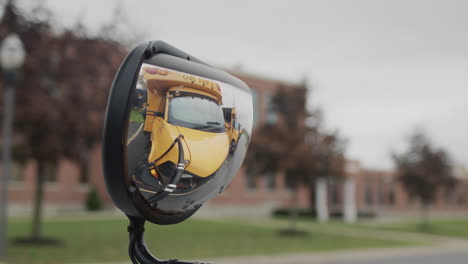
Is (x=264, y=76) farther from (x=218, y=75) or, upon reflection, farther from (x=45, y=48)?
(x=218, y=75)

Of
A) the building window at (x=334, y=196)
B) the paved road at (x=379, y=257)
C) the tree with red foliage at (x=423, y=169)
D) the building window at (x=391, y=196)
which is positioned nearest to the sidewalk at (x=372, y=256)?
the paved road at (x=379, y=257)

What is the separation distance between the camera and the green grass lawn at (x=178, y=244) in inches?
479

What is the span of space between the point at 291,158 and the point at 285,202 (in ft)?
85.0

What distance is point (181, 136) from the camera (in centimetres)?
90

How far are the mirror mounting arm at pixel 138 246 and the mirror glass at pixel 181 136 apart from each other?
54mm

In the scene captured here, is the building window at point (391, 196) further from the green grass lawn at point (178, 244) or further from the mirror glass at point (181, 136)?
the mirror glass at point (181, 136)

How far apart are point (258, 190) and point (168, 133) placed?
44.4 metres

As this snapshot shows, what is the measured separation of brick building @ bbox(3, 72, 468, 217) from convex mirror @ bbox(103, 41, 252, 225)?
70.0 feet

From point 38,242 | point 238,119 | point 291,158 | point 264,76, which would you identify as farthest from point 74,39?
point 264,76

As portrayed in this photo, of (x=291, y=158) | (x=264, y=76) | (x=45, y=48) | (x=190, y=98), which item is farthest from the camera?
(x=264, y=76)

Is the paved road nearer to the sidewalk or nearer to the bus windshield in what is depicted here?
the sidewalk

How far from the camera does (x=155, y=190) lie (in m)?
0.88

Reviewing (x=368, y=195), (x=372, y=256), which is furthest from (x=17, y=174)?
(x=368, y=195)

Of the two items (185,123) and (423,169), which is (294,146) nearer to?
(423,169)
